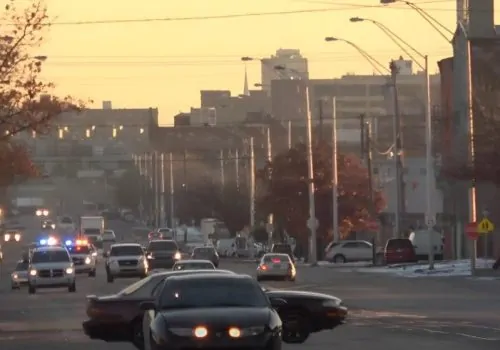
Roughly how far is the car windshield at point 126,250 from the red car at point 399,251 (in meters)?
19.2

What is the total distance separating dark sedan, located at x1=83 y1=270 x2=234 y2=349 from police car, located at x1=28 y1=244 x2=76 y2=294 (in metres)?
28.5

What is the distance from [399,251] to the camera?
79.1m

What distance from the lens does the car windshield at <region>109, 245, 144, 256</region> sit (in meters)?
62.8

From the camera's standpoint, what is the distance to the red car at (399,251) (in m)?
78.7

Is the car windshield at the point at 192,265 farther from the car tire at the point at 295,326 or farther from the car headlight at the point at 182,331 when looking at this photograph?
the car headlight at the point at 182,331

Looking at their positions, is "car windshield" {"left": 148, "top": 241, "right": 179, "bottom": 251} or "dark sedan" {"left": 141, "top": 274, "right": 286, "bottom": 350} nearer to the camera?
"dark sedan" {"left": 141, "top": 274, "right": 286, "bottom": 350}

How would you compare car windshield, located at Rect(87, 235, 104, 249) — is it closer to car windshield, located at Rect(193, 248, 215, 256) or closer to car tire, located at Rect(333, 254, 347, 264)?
car tire, located at Rect(333, 254, 347, 264)

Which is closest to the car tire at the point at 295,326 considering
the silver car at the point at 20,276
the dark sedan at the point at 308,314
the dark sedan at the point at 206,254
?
the dark sedan at the point at 308,314

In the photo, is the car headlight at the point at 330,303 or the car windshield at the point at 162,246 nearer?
the car headlight at the point at 330,303

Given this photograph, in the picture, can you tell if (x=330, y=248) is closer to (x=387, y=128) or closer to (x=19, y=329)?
(x=19, y=329)

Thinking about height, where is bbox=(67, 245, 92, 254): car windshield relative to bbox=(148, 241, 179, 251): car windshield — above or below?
below

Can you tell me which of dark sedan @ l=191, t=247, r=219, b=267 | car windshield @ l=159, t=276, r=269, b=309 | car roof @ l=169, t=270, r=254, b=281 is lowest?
dark sedan @ l=191, t=247, r=219, b=267

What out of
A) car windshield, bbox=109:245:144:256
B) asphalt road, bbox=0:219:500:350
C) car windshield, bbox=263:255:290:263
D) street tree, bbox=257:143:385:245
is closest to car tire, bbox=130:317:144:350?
asphalt road, bbox=0:219:500:350

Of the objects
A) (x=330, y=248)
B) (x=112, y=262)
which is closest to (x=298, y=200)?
(x=330, y=248)
